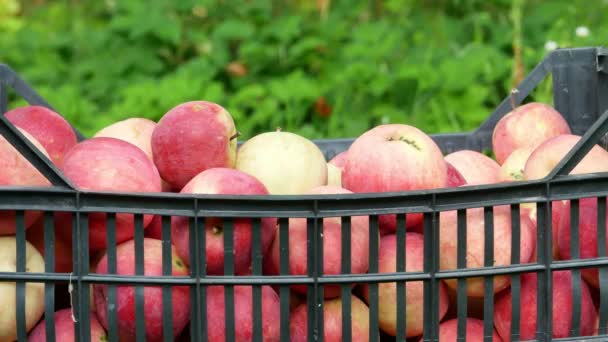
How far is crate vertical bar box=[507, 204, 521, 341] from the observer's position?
1450 mm

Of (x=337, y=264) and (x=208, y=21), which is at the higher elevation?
(x=208, y=21)

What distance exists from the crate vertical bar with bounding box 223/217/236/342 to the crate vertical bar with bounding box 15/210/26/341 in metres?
0.28

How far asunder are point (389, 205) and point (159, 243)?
362 mm

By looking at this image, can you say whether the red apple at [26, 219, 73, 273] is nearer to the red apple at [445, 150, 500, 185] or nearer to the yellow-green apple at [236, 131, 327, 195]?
the yellow-green apple at [236, 131, 327, 195]

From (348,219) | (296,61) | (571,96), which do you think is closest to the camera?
(348,219)

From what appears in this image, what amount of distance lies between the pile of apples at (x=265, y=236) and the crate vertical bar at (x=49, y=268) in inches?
1.6

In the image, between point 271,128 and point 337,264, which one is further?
point 271,128

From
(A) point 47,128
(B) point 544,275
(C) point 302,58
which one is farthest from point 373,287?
(C) point 302,58

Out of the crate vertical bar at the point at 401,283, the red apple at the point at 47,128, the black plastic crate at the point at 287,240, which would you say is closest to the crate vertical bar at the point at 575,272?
the black plastic crate at the point at 287,240

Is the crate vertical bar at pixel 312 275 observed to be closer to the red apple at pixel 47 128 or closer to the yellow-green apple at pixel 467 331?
the yellow-green apple at pixel 467 331

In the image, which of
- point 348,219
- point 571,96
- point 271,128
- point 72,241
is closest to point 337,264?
point 348,219

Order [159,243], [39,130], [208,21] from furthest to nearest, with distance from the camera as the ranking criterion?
[208,21] < [39,130] < [159,243]

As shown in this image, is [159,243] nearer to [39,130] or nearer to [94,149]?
[94,149]

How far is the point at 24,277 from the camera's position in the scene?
1428 mm
